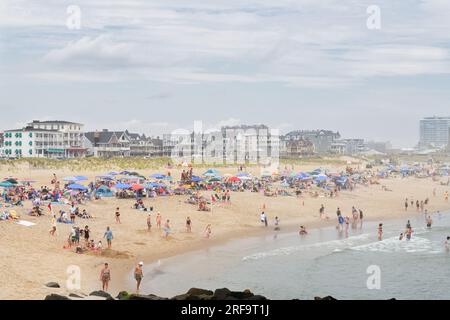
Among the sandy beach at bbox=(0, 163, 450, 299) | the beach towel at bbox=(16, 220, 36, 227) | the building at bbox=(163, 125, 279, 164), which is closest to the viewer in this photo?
the sandy beach at bbox=(0, 163, 450, 299)

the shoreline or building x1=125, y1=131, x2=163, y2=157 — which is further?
building x1=125, y1=131, x2=163, y2=157

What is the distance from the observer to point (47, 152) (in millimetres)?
104688

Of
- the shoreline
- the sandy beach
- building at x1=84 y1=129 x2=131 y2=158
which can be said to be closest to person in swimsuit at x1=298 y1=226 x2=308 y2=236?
the shoreline

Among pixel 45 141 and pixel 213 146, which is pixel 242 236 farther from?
pixel 213 146

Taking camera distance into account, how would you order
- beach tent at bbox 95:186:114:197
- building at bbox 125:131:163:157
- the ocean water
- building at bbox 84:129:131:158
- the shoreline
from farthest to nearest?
1. building at bbox 125:131:163:157
2. building at bbox 84:129:131:158
3. beach tent at bbox 95:186:114:197
4. the shoreline
5. the ocean water

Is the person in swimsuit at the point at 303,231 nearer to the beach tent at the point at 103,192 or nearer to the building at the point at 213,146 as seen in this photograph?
the beach tent at the point at 103,192

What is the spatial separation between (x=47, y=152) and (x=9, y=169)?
118 feet

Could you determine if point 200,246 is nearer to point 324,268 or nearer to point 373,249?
point 324,268

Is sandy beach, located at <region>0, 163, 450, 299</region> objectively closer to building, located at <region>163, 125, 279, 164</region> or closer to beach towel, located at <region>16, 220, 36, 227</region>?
beach towel, located at <region>16, 220, 36, 227</region>

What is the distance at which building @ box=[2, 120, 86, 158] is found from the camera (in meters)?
101

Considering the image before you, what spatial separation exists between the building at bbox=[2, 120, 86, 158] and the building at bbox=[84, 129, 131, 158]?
6.09 feet

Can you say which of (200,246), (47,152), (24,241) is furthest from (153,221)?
(47,152)

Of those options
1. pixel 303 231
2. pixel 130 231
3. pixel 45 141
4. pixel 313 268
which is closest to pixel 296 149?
pixel 45 141

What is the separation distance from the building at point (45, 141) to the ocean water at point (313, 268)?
74361mm
